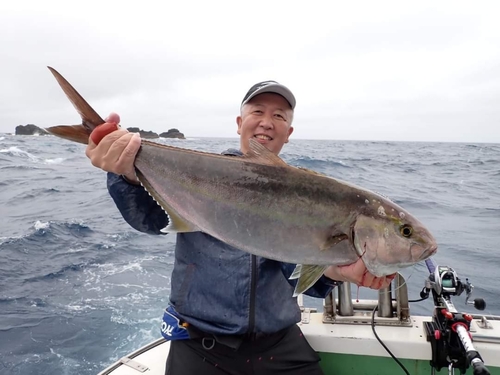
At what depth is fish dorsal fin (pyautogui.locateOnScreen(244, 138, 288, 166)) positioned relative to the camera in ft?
8.11

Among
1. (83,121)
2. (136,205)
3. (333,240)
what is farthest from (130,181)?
(333,240)

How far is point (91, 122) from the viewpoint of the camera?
8.89 feet

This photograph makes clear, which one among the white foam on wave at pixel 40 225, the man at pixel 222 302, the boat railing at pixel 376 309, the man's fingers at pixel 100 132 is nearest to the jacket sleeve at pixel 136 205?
the man at pixel 222 302

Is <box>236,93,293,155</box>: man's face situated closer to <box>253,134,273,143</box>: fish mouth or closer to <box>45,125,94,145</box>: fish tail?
<box>253,134,273,143</box>: fish mouth

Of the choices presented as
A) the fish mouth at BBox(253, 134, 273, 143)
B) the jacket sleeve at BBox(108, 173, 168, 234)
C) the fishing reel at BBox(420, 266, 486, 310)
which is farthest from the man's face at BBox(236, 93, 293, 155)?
the fishing reel at BBox(420, 266, 486, 310)

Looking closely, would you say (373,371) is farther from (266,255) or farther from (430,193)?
(430,193)

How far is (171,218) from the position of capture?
2621 millimetres

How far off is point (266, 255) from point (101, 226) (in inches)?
501

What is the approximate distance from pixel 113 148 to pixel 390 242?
1.81 meters

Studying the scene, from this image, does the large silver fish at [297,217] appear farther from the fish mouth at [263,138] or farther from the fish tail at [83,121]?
the fish mouth at [263,138]

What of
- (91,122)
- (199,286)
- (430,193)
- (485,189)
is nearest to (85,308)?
(199,286)

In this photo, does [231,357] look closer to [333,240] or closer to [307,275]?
[307,275]

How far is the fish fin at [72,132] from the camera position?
257cm

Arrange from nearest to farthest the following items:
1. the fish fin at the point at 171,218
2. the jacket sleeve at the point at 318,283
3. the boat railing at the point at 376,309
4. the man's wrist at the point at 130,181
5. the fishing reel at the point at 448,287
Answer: the fish fin at the point at 171,218, the man's wrist at the point at 130,181, the jacket sleeve at the point at 318,283, the fishing reel at the point at 448,287, the boat railing at the point at 376,309
